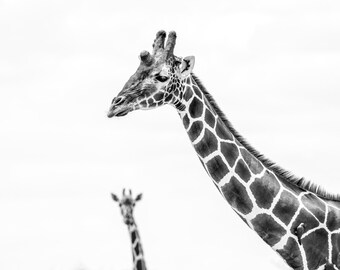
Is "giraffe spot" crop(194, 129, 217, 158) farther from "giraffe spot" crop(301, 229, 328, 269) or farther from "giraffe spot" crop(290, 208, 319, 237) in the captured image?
"giraffe spot" crop(301, 229, 328, 269)

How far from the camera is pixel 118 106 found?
17203 mm

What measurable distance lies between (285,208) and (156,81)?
116 inches

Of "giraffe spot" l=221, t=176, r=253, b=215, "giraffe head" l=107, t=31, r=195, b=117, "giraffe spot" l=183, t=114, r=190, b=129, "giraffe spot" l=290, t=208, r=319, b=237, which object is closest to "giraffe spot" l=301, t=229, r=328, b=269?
"giraffe spot" l=290, t=208, r=319, b=237

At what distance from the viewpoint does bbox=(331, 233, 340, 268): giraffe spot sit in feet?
59.7

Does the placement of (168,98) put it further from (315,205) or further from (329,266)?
(329,266)

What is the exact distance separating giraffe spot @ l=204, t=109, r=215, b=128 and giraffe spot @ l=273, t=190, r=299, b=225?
163 cm

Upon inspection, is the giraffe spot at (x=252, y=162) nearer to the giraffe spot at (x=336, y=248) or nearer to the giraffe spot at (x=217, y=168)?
the giraffe spot at (x=217, y=168)

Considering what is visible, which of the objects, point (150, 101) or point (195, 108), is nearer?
point (150, 101)

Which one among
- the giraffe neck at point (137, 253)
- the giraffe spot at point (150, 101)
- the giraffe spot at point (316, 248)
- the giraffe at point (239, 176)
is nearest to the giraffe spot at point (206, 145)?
the giraffe at point (239, 176)

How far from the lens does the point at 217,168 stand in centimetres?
1802

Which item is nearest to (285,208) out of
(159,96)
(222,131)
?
(222,131)

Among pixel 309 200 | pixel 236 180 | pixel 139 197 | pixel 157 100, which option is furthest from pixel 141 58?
pixel 139 197

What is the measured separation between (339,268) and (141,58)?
462cm

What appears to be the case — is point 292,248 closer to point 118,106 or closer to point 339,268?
point 339,268
